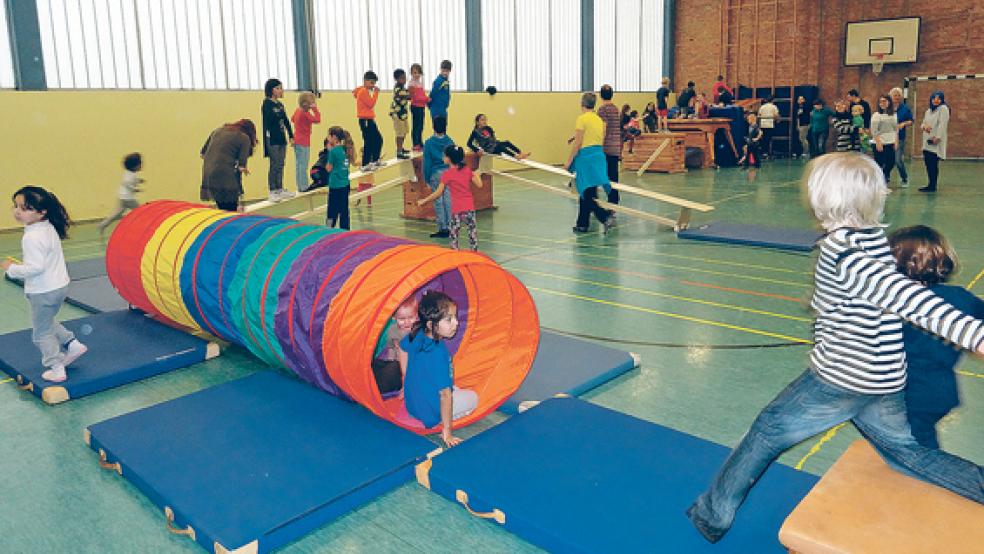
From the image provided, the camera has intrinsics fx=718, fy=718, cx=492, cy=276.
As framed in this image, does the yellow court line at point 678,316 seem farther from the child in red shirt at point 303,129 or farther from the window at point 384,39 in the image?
the window at point 384,39

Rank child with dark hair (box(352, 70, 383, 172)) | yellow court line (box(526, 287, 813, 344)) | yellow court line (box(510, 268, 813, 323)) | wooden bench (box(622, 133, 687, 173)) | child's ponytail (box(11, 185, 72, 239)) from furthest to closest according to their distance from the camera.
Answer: wooden bench (box(622, 133, 687, 173))
child with dark hair (box(352, 70, 383, 172))
yellow court line (box(510, 268, 813, 323))
yellow court line (box(526, 287, 813, 344))
child's ponytail (box(11, 185, 72, 239))

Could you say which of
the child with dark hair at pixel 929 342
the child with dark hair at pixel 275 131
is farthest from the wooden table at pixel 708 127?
the child with dark hair at pixel 929 342

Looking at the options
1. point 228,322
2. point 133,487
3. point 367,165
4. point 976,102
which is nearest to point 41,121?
point 367,165

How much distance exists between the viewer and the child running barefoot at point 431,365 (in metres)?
3.15

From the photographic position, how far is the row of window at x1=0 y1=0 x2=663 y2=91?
10.8 metres

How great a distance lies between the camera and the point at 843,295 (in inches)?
80.3

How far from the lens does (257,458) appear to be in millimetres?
3029

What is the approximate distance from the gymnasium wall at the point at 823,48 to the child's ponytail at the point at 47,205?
61.3ft

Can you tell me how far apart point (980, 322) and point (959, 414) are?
215 cm

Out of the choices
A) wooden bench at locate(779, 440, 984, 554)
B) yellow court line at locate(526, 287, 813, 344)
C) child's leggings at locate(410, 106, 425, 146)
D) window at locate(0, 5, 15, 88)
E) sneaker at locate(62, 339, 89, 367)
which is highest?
window at locate(0, 5, 15, 88)

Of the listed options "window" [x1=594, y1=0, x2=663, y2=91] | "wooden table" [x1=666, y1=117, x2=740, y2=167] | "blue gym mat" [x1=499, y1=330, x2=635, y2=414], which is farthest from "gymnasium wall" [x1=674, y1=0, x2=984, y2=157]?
"blue gym mat" [x1=499, y1=330, x2=635, y2=414]

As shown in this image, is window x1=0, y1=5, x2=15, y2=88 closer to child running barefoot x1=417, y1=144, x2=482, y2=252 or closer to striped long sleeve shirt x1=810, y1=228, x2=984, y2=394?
child running barefoot x1=417, y1=144, x2=482, y2=252

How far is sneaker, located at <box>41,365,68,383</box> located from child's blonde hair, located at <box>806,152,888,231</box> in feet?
13.0

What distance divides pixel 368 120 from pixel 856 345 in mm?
8912
